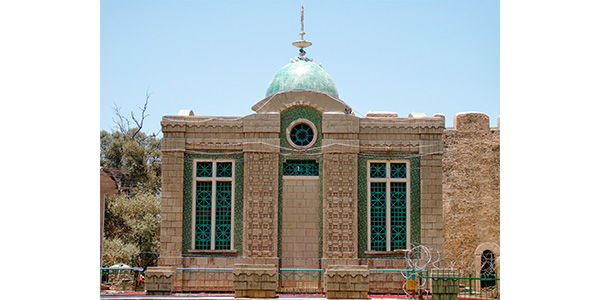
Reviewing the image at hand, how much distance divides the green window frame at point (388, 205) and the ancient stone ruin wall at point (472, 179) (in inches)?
328

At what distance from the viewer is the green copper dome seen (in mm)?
20500

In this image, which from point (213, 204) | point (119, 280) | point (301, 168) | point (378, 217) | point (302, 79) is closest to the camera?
point (213, 204)

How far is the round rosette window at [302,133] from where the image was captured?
61.2 feet

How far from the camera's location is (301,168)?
1869 cm

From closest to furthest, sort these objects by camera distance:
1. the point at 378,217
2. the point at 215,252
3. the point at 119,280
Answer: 1. the point at 215,252
2. the point at 378,217
3. the point at 119,280

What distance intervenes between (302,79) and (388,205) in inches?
193

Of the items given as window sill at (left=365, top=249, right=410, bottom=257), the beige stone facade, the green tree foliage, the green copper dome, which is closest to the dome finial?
the green copper dome

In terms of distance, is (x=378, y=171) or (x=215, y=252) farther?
(x=378, y=171)

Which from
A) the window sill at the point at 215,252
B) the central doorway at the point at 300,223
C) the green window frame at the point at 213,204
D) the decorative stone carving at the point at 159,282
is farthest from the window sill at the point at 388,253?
the decorative stone carving at the point at 159,282

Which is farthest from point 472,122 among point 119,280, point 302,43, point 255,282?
point 119,280

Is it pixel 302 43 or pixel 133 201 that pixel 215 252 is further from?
pixel 133 201

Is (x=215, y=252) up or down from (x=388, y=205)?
down

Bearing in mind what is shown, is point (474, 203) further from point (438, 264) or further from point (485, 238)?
point (438, 264)

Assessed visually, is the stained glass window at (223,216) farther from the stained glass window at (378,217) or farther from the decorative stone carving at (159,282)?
the stained glass window at (378,217)
